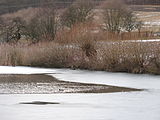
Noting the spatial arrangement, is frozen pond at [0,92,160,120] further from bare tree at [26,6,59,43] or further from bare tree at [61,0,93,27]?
bare tree at [26,6,59,43]

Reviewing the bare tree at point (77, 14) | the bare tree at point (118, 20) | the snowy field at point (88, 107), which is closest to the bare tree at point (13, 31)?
the bare tree at point (77, 14)

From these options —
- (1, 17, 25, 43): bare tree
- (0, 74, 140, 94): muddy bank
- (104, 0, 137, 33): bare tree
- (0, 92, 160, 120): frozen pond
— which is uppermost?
(104, 0, 137, 33): bare tree

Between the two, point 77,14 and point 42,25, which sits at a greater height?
point 77,14

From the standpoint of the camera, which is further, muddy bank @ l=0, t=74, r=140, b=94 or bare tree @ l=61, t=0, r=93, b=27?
bare tree @ l=61, t=0, r=93, b=27

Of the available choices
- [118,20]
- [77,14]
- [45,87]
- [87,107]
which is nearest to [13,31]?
[77,14]

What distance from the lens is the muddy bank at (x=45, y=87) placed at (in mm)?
17844

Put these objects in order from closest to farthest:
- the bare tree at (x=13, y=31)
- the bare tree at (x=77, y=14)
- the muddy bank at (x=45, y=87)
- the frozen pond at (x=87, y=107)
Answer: the frozen pond at (x=87, y=107) < the muddy bank at (x=45, y=87) < the bare tree at (x=77, y=14) < the bare tree at (x=13, y=31)

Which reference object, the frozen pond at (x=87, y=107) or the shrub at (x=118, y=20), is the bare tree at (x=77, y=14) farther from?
the frozen pond at (x=87, y=107)

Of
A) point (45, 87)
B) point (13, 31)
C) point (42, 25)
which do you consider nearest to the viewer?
point (45, 87)

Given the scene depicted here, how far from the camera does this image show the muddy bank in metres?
17.8

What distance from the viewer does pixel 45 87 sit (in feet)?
63.3

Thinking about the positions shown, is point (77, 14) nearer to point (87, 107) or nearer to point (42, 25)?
point (42, 25)

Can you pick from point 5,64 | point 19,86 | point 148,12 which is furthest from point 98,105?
point 148,12

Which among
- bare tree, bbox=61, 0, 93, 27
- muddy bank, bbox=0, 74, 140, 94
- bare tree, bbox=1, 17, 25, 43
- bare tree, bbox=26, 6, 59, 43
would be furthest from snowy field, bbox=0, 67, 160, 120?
bare tree, bbox=1, 17, 25, 43
